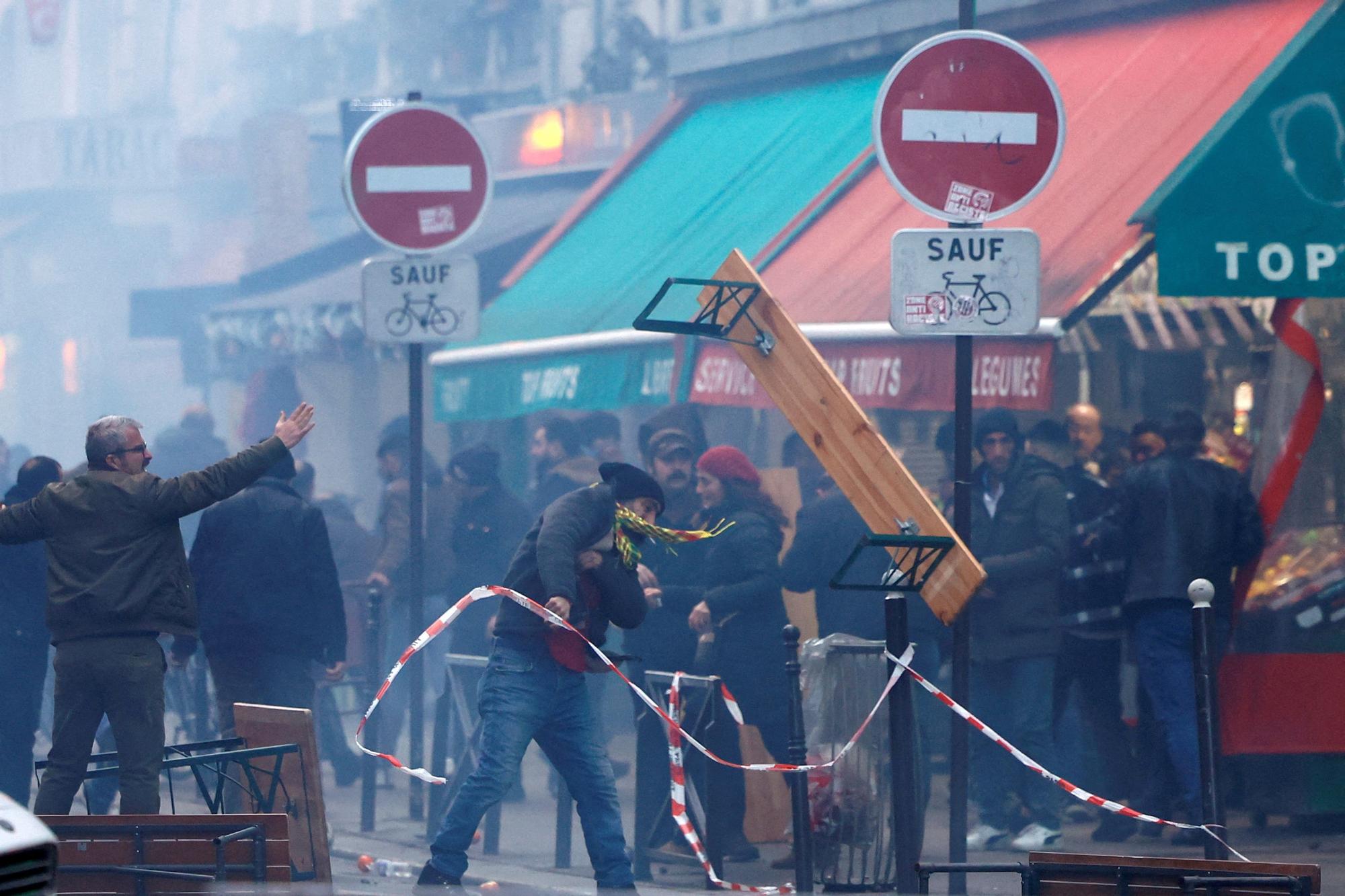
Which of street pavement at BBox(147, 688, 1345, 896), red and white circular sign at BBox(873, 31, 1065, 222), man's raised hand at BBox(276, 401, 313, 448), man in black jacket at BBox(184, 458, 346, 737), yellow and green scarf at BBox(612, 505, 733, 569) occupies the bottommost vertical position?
street pavement at BBox(147, 688, 1345, 896)

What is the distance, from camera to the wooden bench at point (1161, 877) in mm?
5340

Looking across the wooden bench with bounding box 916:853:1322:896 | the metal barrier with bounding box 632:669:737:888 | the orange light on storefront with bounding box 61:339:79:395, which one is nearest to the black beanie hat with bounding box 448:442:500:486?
the metal barrier with bounding box 632:669:737:888

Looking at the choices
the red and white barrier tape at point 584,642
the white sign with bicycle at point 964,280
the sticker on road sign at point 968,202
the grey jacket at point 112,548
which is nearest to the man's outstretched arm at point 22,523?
the grey jacket at point 112,548

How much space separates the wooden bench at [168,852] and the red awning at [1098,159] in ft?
18.2

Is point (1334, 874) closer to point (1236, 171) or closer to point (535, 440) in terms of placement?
point (1236, 171)

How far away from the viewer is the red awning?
34.5 ft

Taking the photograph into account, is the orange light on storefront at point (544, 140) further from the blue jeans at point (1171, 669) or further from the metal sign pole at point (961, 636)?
the metal sign pole at point (961, 636)

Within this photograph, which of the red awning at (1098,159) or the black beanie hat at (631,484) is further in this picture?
the red awning at (1098,159)

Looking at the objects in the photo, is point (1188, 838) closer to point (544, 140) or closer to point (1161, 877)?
point (1161, 877)

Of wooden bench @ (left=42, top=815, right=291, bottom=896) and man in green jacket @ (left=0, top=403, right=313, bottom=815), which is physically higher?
man in green jacket @ (left=0, top=403, right=313, bottom=815)

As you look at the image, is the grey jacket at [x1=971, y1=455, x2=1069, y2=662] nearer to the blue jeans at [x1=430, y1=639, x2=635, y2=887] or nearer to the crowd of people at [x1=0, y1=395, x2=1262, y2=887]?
the crowd of people at [x1=0, y1=395, x2=1262, y2=887]

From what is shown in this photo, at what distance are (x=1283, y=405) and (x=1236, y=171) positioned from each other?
120 cm

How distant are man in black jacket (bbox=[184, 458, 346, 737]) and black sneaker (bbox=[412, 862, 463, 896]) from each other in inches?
77.0

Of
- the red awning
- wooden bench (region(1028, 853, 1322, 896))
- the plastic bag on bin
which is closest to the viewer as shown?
wooden bench (region(1028, 853, 1322, 896))
